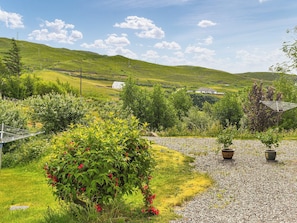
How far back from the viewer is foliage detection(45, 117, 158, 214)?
17.8 ft

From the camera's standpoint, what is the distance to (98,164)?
17.7ft

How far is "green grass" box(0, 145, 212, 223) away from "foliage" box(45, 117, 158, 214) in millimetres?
743

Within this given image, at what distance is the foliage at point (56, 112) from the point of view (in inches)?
661

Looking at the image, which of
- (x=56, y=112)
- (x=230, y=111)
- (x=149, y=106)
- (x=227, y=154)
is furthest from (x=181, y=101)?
(x=227, y=154)

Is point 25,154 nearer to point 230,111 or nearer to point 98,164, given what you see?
point 98,164

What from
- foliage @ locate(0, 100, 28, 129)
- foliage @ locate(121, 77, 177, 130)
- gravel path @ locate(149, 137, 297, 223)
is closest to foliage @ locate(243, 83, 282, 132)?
foliage @ locate(121, 77, 177, 130)

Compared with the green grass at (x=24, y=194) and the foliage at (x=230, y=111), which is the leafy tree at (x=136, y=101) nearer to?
the foliage at (x=230, y=111)

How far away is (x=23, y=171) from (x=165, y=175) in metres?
5.95

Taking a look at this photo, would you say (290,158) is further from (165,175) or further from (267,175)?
(165,175)

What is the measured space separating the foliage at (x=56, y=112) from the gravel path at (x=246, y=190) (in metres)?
6.68

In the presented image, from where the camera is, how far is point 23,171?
12312 millimetres

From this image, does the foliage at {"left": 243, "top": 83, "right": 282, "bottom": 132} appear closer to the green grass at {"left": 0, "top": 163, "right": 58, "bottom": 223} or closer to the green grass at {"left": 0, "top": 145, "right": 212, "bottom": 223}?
the green grass at {"left": 0, "top": 145, "right": 212, "bottom": 223}

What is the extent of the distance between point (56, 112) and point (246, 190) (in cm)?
1130

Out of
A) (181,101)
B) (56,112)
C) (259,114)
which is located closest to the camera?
(56,112)
